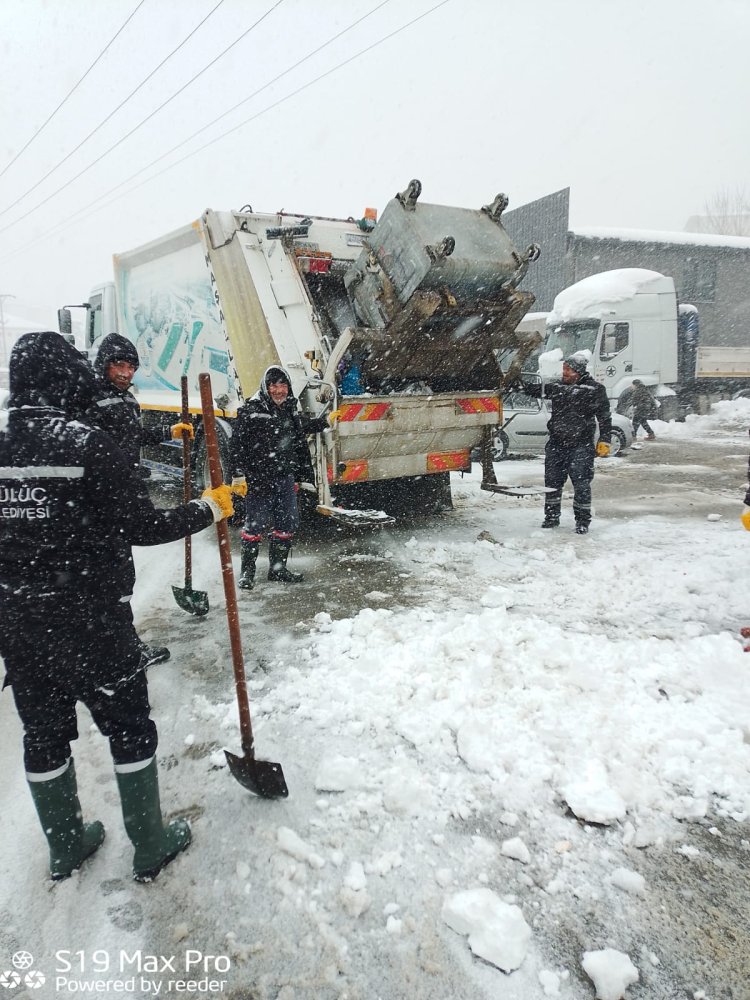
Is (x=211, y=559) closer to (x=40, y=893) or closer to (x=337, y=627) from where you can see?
(x=337, y=627)

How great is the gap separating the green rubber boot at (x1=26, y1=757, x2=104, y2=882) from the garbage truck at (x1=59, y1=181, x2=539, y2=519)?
339 cm

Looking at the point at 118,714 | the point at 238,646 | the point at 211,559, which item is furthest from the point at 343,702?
the point at 211,559

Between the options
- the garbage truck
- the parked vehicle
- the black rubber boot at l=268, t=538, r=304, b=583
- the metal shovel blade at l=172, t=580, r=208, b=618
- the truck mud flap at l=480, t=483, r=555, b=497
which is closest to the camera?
the metal shovel blade at l=172, t=580, r=208, b=618

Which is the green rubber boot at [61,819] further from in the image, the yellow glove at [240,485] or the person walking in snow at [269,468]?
the person walking in snow at [269,468]

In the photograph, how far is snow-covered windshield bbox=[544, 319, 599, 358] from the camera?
41.3ft

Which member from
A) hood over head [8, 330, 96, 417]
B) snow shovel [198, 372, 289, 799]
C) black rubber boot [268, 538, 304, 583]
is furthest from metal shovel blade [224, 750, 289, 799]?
black rubber boot [268, 538, 304, 583]

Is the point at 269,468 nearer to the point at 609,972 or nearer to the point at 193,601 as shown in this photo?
the point at 193,601

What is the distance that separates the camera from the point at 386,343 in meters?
4.99

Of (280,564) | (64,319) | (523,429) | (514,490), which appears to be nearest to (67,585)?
(280,564)

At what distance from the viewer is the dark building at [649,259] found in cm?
2231

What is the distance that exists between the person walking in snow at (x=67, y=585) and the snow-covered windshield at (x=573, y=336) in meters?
12.3

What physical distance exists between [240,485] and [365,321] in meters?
1.87

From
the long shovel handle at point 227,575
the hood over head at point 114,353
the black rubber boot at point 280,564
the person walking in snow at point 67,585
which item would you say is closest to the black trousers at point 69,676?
the person walking in snow at point 67,585

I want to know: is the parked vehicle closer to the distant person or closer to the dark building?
the distant person
